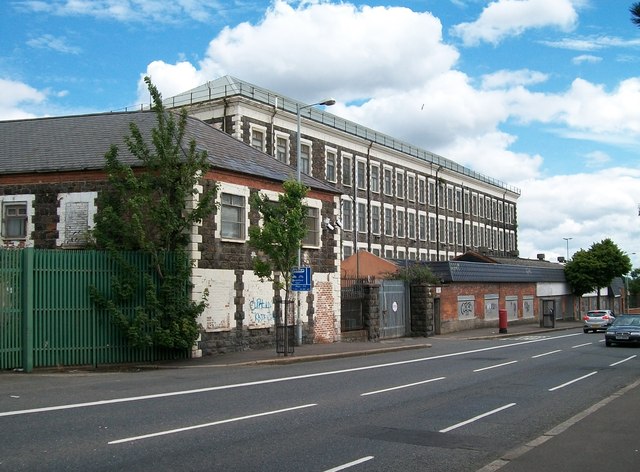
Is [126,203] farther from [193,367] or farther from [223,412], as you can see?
[223,412]

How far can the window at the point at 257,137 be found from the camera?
43469 mm

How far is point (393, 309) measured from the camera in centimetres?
3434

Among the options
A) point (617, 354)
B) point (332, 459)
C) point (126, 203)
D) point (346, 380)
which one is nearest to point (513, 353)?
point (617, 354)

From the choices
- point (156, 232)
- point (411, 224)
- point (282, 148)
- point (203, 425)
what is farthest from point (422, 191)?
point (203, 425)

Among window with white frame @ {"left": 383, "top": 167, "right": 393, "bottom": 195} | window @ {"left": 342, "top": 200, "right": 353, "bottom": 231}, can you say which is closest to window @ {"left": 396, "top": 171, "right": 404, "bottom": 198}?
window with white frame @ {"left": 383, "top": 167, "right": 393, "bottom": 195}

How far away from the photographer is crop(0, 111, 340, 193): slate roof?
22172 mm

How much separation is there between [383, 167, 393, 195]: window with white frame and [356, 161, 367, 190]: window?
11.4ft

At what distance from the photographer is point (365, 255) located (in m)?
41.7

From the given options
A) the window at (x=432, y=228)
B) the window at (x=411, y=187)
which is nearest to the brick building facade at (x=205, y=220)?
the window at (x=411, y=187)

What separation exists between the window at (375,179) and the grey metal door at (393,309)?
21.0 meters

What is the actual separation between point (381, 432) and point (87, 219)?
1467 centimetres

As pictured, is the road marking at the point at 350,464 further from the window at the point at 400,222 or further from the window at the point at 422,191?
the window at the point at 422,191

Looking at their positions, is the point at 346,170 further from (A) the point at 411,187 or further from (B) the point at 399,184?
(A) the point at 411,187

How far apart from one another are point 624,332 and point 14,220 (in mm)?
23199
